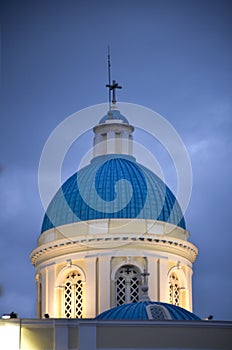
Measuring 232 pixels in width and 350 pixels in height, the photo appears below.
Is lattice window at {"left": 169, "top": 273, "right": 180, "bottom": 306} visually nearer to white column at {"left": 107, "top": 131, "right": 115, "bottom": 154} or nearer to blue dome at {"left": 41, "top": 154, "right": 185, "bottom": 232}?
blue dome at {"left": 41, "top": 154, "right": 185, "bottom": 232}

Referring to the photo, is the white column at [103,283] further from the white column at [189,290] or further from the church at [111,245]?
the white column at [189,290]

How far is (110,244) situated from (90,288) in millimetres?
2212

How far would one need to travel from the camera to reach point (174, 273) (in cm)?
5284

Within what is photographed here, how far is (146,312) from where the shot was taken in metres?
45.8

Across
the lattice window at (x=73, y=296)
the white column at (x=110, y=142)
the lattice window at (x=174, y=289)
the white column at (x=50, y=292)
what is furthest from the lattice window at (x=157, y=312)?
the white column at (x=110, y=142)

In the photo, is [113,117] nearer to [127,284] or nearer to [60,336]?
[127,284]

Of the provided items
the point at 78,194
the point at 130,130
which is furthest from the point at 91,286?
the point at 130,130

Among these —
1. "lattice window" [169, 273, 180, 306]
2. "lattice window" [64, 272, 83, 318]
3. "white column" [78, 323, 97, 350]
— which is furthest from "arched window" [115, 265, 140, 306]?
"white column" [78, 323, 97, 350]

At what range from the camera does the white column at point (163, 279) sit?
169ft

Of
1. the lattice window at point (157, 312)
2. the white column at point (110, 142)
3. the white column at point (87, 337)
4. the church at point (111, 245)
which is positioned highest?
the white column at point (110, 142)

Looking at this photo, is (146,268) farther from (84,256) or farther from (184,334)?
(184,334)

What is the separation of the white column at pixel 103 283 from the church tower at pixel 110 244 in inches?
1.8

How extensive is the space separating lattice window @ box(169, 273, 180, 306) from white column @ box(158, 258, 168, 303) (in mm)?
664

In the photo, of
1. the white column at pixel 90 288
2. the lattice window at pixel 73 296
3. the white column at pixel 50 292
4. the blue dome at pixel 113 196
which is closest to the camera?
the white column at pixel 90 288
